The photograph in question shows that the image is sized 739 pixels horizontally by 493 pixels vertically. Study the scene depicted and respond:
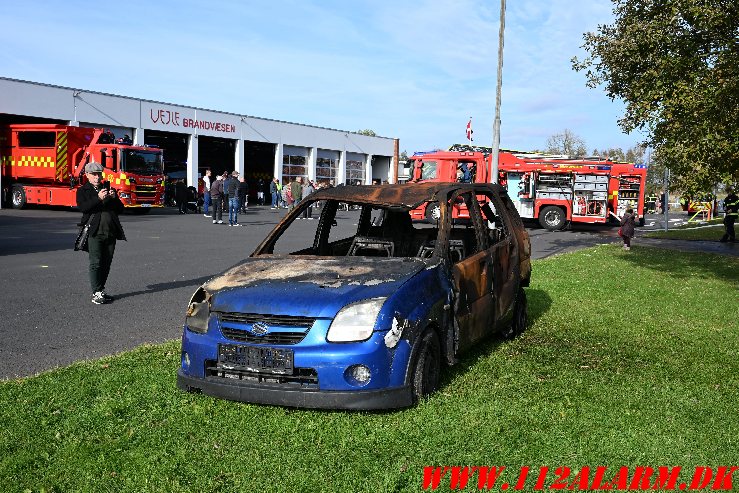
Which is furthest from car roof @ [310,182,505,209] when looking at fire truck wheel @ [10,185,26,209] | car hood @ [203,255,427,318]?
fire truck wheel @ [10,185,26,209]

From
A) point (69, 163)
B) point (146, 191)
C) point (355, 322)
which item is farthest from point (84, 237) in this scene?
point (69, 163)

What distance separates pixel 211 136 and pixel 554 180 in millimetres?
23899

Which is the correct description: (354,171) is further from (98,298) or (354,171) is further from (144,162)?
(98,298)

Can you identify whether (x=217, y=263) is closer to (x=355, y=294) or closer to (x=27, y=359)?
(x=27, y=359)

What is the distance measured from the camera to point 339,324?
4.27 m

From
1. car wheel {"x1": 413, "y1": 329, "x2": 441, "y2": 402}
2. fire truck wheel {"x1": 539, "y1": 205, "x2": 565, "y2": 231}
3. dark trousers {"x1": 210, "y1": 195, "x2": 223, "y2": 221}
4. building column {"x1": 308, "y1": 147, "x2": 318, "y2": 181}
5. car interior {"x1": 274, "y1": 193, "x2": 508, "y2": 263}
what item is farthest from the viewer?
building column {"x1": 308, "y1": 147, "x2": 318, "y2": 181}

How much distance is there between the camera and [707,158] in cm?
981

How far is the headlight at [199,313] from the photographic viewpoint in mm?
4586

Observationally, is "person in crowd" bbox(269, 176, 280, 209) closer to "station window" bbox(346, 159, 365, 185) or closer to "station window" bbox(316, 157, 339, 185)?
"station window" bbox(316, 157, 339, 185)

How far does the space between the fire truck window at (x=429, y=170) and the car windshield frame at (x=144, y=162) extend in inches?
447

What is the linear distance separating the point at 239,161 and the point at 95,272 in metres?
37.5

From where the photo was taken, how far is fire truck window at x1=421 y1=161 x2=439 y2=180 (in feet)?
94.3

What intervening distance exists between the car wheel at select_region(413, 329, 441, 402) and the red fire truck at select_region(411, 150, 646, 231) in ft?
76.2

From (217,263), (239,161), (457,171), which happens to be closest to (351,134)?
(239,161)
